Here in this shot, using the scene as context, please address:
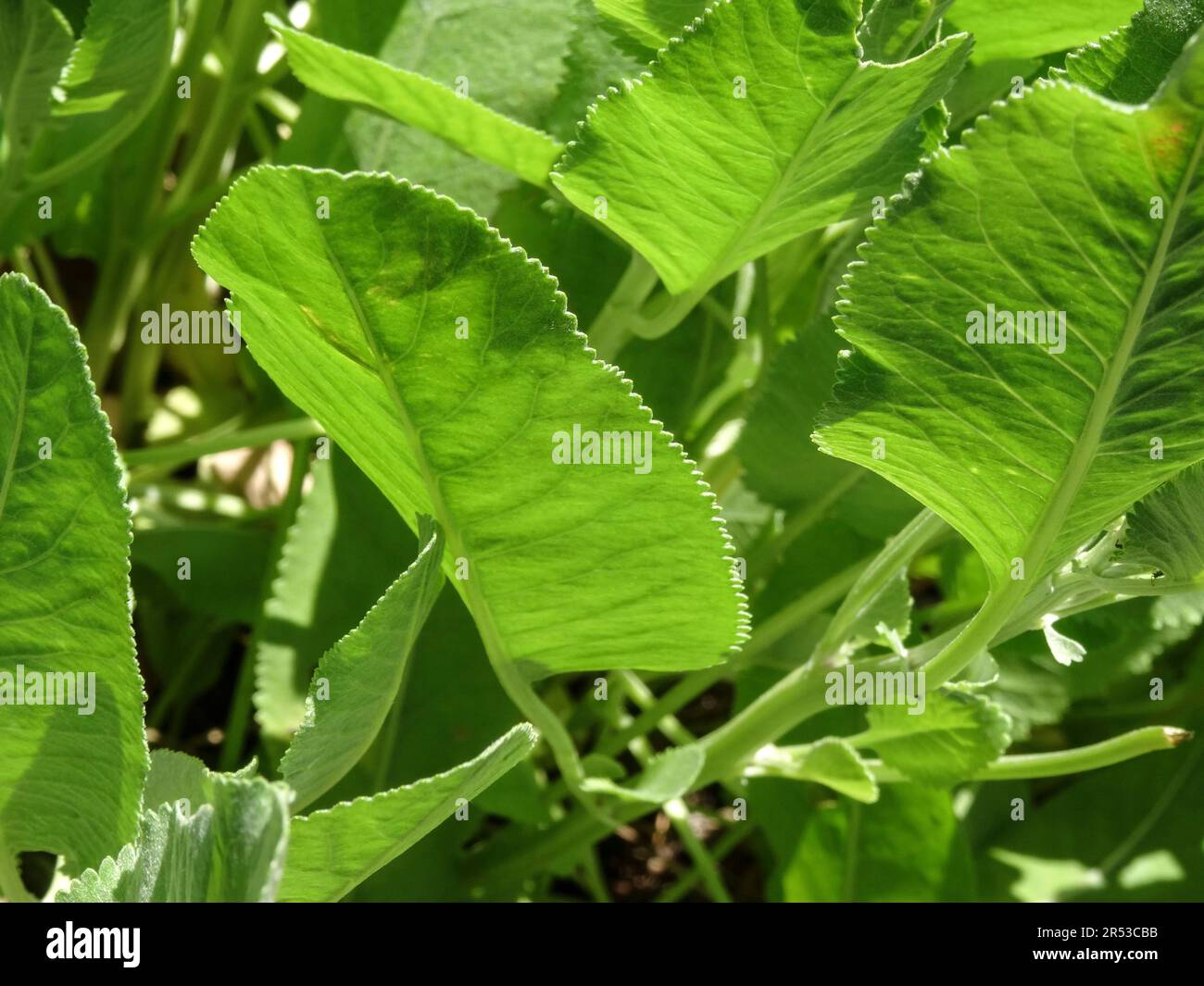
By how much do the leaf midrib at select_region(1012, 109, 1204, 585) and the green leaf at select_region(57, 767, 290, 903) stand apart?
31 cm

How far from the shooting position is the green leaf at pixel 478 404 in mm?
488

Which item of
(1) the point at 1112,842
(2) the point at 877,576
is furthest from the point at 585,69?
(1) the point at 1112,842

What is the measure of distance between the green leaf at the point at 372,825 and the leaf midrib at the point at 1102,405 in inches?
8.6

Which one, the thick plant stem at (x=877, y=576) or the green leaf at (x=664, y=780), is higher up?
the thick plant stem at (x=877, y=576)

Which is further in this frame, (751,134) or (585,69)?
(585,69)

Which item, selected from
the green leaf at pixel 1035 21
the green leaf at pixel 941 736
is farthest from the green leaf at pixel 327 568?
the green leaf at pixel 1035 21

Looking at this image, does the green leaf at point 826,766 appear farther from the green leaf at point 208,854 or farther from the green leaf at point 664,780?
the green leaf at point 208,854

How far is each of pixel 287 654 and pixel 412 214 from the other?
1.35ft

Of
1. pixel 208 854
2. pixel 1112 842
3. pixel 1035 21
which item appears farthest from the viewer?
pixel 1112 842

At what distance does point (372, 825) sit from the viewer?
20.0 inches

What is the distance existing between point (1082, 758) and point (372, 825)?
0.34m

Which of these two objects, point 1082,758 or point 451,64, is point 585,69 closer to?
point 451,64

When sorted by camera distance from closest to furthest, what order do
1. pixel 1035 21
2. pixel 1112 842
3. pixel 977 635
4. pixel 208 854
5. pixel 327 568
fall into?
pixel 208 854
pixel 977 635
pixel 1035 21
pixel 327 568
pixel 1112 842
